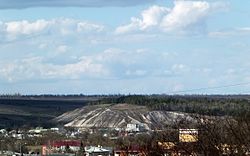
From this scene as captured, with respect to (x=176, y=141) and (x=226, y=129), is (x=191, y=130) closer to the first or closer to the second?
(x=176, y=141)

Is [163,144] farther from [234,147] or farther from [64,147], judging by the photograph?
[64,147]

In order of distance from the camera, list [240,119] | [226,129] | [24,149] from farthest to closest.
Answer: [24,149] → [226,129] → [240,119]

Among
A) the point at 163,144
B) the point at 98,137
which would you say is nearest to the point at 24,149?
the point at 98,137

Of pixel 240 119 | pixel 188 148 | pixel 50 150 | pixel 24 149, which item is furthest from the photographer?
pixel 24 149

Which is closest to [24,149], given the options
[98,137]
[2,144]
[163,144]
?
[2,144]

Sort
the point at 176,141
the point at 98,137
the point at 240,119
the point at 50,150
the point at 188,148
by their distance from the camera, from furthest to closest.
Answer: the point at 98,137, the point at 50,150, the point at 176,141, the point at 188,148, the point at 240,119

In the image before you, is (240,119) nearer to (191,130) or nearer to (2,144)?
(191,130)

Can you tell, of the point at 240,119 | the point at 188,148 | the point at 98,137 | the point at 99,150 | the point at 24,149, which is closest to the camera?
the point at 240,119

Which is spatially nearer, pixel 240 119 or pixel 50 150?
pixel 240 119

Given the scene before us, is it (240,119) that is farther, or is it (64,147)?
(64,147)
